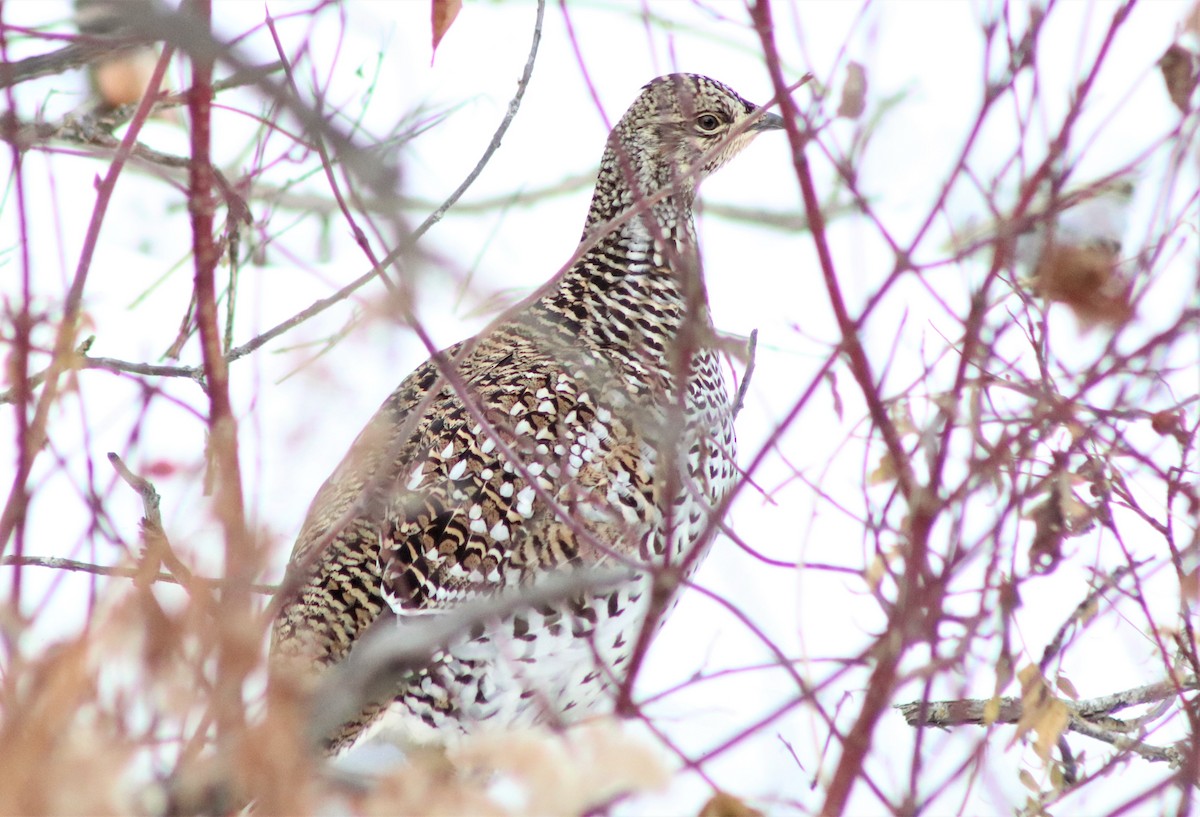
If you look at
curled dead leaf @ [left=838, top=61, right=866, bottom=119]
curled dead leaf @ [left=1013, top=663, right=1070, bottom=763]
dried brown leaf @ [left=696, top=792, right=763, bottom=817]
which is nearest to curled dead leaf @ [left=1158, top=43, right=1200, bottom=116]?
curled dead leaf @ [left=838, top=61, right=866, bottom=119]

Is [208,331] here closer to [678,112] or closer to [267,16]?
[267,16]

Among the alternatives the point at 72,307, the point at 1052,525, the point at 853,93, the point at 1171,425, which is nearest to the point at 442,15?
the point at 853,93

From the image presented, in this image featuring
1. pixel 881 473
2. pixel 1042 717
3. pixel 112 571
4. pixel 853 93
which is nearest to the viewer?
pixel 112 571

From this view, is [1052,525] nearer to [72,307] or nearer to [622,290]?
[72,307]

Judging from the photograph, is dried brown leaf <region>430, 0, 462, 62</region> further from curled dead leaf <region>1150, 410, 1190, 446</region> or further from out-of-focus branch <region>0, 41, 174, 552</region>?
curled dead leaf <region>1150, 410, 1190, 446</region>

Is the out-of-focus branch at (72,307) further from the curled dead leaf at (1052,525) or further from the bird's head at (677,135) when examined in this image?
the bird's head at (677,135)

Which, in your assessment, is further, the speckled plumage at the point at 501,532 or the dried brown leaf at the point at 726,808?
the speckled plumage at the point at 501,532

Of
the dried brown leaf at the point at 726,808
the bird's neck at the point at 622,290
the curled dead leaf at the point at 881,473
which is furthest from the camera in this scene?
the bird's neck at the point at 622,290

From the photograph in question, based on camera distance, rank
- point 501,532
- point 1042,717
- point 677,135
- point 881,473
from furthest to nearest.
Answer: point 677,135 → point 501,532 → point 881,473 → point 1042,717

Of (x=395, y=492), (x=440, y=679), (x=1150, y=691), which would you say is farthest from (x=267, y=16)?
(x=1150, y=691)

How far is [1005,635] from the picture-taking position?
2350 millimetres

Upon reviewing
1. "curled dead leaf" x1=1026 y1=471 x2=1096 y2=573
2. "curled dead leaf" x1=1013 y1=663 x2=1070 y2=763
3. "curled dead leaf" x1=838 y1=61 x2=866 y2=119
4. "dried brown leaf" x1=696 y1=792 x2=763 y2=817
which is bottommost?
"dried brown leaf" x1=696 y1=792 x2=763 y2=817

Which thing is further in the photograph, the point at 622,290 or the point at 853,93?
the point at 622,290

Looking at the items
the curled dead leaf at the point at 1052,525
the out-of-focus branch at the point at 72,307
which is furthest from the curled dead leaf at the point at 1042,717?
the out-of-focus branch at the point at 72,307
